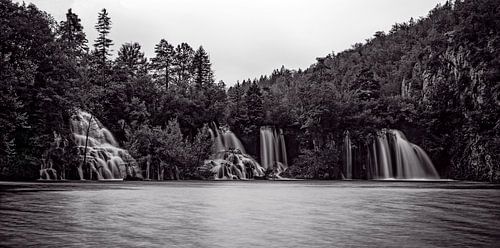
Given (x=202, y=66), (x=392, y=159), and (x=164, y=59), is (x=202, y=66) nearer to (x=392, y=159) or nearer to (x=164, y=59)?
(x=164, y=59)

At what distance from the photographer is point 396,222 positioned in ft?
31.3

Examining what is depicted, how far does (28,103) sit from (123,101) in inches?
958

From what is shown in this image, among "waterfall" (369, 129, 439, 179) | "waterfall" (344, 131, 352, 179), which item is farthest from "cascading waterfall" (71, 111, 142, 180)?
"waterfall" (369, 129, 439, 179)

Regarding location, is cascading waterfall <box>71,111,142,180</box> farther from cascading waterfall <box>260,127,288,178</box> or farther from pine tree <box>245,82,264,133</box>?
pine tree <box>245,82,264,133</box>

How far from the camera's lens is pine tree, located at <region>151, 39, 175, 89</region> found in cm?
8737

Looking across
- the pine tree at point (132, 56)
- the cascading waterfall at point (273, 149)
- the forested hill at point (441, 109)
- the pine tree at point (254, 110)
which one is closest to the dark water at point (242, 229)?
the forested hill at point (441, 109)

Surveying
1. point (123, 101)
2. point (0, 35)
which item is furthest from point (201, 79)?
point (0, 35)

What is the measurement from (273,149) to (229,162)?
28.9ft

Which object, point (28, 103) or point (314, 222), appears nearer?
point (314, 222)

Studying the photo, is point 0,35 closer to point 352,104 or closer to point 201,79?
point 352,104

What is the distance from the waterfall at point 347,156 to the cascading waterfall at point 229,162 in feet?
37.4

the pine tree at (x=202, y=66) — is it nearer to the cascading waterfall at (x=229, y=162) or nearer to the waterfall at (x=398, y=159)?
the cascading waterfall at (x=229, y=162)

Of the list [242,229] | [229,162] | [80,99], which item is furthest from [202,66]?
[242,229]

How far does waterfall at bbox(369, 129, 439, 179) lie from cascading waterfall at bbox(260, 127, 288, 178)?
12.0 meters
